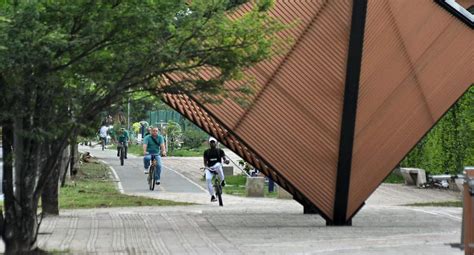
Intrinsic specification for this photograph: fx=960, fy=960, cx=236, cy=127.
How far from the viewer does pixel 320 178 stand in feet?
57.6

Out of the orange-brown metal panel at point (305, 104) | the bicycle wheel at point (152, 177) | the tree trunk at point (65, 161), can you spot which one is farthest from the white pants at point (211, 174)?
the orange-brown metal panel at point (305, 104)

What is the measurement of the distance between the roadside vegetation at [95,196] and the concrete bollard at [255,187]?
11.3 feet

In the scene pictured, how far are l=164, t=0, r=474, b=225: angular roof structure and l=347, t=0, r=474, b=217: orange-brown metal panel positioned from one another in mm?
18

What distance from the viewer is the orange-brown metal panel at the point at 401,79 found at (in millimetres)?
→ 17391

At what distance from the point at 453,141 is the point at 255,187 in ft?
24.0

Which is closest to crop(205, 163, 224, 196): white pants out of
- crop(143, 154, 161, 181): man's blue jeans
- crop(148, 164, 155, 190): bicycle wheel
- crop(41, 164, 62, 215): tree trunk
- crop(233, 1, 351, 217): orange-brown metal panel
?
crop(143, 154, 161, 181): man's blue jeans

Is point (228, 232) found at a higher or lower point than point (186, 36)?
lower

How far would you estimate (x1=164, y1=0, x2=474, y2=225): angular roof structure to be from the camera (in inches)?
676

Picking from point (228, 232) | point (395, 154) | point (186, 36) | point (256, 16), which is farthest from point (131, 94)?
point (395, 154)

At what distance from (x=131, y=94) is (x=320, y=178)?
20.0ft

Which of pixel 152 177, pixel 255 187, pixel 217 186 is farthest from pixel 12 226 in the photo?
pixel 152 177

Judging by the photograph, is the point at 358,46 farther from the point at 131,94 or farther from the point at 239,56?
the point at 131,94

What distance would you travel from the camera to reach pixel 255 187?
2584cm

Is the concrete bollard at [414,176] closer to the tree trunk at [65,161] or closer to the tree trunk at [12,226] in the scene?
the tree trunk at [65,161]
